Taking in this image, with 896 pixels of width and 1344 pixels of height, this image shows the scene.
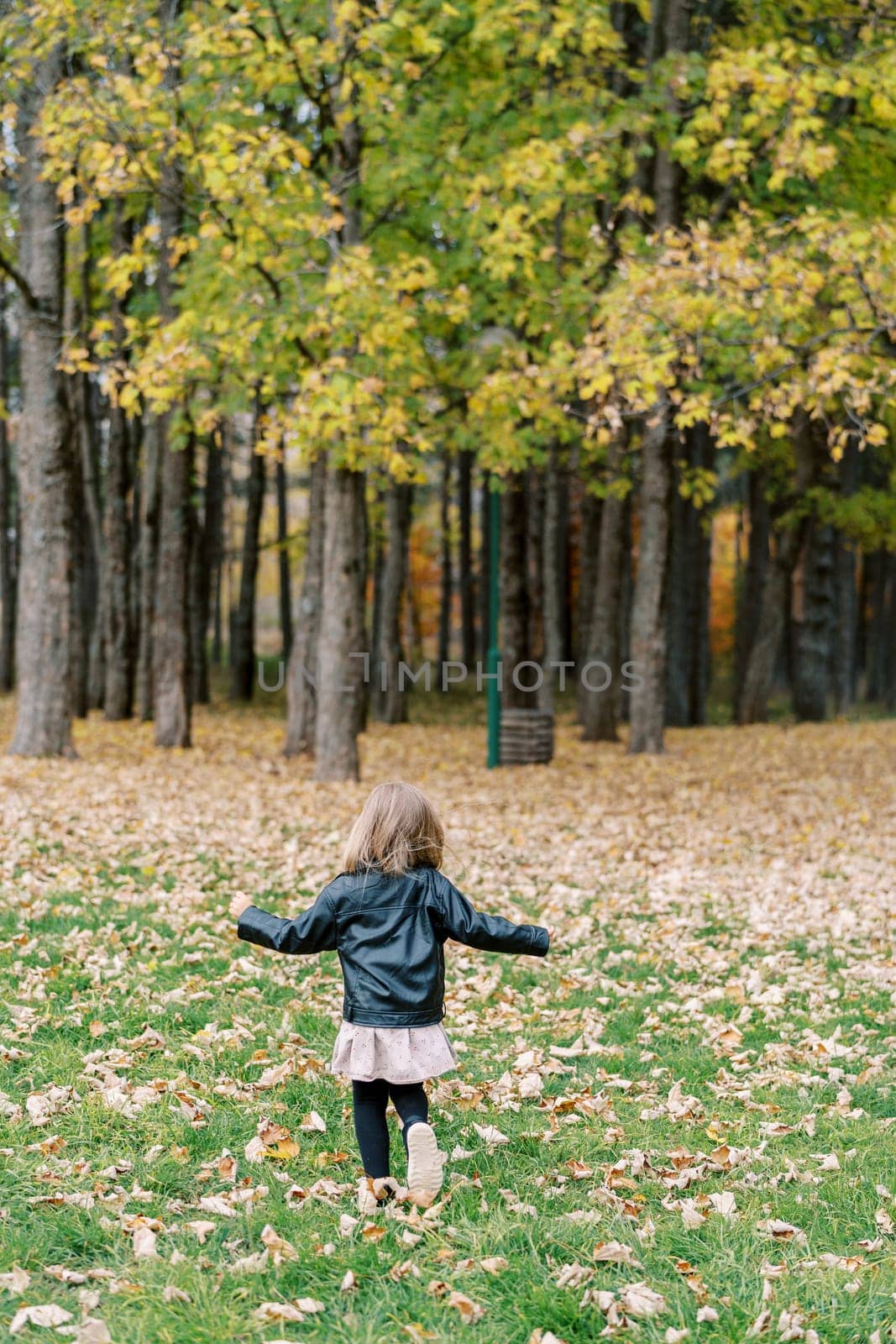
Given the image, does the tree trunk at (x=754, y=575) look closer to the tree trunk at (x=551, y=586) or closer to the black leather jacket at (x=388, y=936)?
the tree trunk at (x=551, y=586)

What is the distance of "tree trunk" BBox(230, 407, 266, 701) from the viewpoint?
2516 centimetres

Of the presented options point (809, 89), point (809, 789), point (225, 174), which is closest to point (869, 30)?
point (809, 89)

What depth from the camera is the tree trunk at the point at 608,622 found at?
62.5ft

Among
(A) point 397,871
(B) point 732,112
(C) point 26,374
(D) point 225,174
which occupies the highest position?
(B) point 732,112

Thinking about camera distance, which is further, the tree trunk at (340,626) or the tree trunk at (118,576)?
the tree trunk at (118,576)

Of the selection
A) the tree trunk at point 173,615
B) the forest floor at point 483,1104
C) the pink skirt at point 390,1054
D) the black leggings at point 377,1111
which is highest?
the tree trunk at point 173,615

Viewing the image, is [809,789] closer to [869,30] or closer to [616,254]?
[616,254]

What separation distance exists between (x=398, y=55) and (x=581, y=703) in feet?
41.5

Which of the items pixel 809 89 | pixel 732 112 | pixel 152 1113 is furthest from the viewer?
pixel 732 112

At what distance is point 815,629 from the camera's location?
23.1 m

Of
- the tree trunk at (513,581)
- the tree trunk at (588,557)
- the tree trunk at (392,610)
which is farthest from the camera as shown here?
the tree trunk at (588,557)

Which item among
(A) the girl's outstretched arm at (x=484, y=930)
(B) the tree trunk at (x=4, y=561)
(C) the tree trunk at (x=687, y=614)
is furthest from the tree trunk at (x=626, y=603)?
(A) the girl's outstretched arm at (x=484, y=930)

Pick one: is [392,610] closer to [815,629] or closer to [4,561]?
[815,629]

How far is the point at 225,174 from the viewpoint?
1155 centimetres
